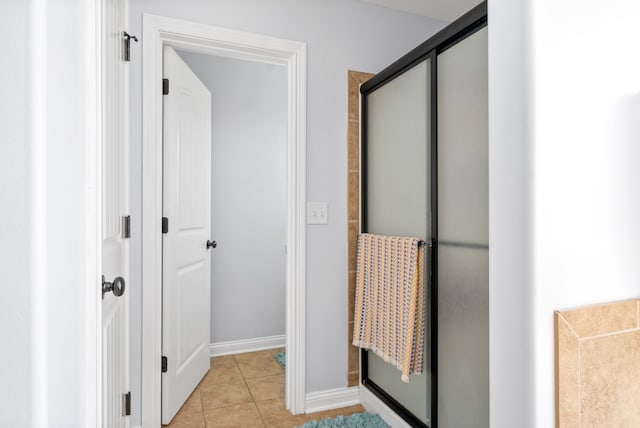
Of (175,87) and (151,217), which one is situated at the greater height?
(175,87)

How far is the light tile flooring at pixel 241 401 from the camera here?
2080 mm

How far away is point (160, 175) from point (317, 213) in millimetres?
905

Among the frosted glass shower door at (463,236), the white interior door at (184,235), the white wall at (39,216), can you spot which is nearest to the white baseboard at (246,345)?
the white interior door at (184,235)

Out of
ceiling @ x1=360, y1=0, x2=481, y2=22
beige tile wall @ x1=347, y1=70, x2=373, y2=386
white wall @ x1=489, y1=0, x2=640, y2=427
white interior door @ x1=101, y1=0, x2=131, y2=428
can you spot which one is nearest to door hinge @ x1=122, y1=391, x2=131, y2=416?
white interior door @ x1=101, y1=0, x2=131, y2=428

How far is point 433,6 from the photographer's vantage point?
2.43 m

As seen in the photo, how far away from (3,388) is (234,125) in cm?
276

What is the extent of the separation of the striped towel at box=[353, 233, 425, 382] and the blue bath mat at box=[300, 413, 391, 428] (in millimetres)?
396

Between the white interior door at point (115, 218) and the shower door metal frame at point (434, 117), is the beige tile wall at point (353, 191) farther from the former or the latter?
the white interior door at point (115, 218)

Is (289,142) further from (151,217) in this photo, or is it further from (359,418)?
(359,418)

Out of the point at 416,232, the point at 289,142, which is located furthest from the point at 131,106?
the point at 416,232

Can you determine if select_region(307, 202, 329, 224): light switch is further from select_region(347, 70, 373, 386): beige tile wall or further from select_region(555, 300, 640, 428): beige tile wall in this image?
select_region(555, 300, 640, 428): beige tile wall

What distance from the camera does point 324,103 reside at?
2268 mm

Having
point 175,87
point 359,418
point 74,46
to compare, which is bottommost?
point 359,418

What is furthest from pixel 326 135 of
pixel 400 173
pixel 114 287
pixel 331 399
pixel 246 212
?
pixel 331 399
